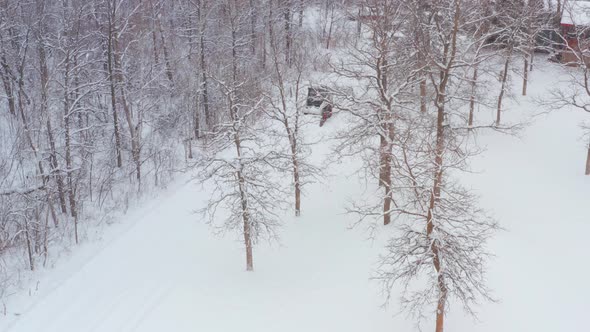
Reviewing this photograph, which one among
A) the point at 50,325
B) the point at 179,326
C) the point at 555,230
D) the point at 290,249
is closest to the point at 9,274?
the point at 50,325

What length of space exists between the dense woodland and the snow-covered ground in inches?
36.0

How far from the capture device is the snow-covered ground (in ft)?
52.9

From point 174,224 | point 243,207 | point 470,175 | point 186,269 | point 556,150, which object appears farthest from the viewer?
point 556,150

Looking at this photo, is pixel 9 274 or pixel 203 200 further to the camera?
pixel 203 200

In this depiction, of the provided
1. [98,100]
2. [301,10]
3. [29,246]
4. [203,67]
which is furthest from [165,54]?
[29,246]

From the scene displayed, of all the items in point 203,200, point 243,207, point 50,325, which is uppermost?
point 243,207

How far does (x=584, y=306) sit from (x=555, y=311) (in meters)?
0.94

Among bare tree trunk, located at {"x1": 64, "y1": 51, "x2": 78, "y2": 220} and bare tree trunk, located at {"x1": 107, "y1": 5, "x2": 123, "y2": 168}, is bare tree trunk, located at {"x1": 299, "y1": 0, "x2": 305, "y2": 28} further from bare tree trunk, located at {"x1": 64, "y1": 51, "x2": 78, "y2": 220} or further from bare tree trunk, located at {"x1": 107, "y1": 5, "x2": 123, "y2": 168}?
bare tree trunk, located at {"x1": 64, "y1": 51, "x2": 78, "y2": 220}

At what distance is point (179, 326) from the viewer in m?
16.2

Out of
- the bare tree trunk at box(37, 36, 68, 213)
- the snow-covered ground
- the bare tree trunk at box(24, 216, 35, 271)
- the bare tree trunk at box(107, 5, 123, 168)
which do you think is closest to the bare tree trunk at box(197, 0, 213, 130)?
the bare tree trunk at box(107, 5, 123, 168)

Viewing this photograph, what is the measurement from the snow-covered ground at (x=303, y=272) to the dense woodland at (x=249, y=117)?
0.91 metres

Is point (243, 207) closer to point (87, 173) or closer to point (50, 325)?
point (50, 325)

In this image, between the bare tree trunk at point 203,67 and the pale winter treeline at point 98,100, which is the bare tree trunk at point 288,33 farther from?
the bare tree trunk at point 203,67

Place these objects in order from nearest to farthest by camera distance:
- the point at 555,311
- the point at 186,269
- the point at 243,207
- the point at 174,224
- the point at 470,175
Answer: the point at 555,311
the point at 243,207
the point at 186,269
the point at 174,224
the point at 470,175
